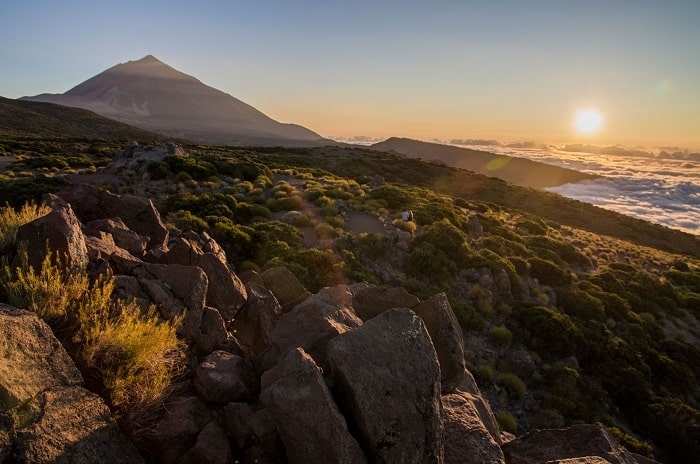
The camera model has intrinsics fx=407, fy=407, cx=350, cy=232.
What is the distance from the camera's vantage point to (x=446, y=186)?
68438 millimetres

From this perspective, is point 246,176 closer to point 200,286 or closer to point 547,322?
point 547,322

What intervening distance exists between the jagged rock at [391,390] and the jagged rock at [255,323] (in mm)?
2791

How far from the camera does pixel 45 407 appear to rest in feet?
14.5

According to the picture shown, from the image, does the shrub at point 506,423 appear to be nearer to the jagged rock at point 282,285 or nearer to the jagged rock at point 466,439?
the jagged rock at point 466,439

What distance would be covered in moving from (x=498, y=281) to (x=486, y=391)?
8323 mm

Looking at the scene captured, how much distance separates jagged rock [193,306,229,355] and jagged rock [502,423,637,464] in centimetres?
551

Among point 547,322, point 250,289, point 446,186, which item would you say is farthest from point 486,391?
point 446,186

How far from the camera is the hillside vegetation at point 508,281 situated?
15047 mm

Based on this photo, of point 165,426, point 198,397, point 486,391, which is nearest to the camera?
point 165,426

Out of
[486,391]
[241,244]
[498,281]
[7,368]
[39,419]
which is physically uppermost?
[7,368]

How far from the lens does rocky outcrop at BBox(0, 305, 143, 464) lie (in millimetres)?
4125

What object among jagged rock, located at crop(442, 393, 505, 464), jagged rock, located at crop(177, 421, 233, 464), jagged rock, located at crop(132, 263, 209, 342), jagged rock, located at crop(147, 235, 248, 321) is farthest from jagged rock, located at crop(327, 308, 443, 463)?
jagged rock, located at crop(147, 235, 248, 321)

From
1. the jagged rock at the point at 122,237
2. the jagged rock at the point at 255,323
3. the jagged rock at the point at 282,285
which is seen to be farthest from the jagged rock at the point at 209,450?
the jagged rock at the point at 122,237

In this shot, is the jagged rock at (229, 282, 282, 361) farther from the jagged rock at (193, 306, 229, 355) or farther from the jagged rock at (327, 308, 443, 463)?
the jagged rock at (327, 308, 443, 463)
